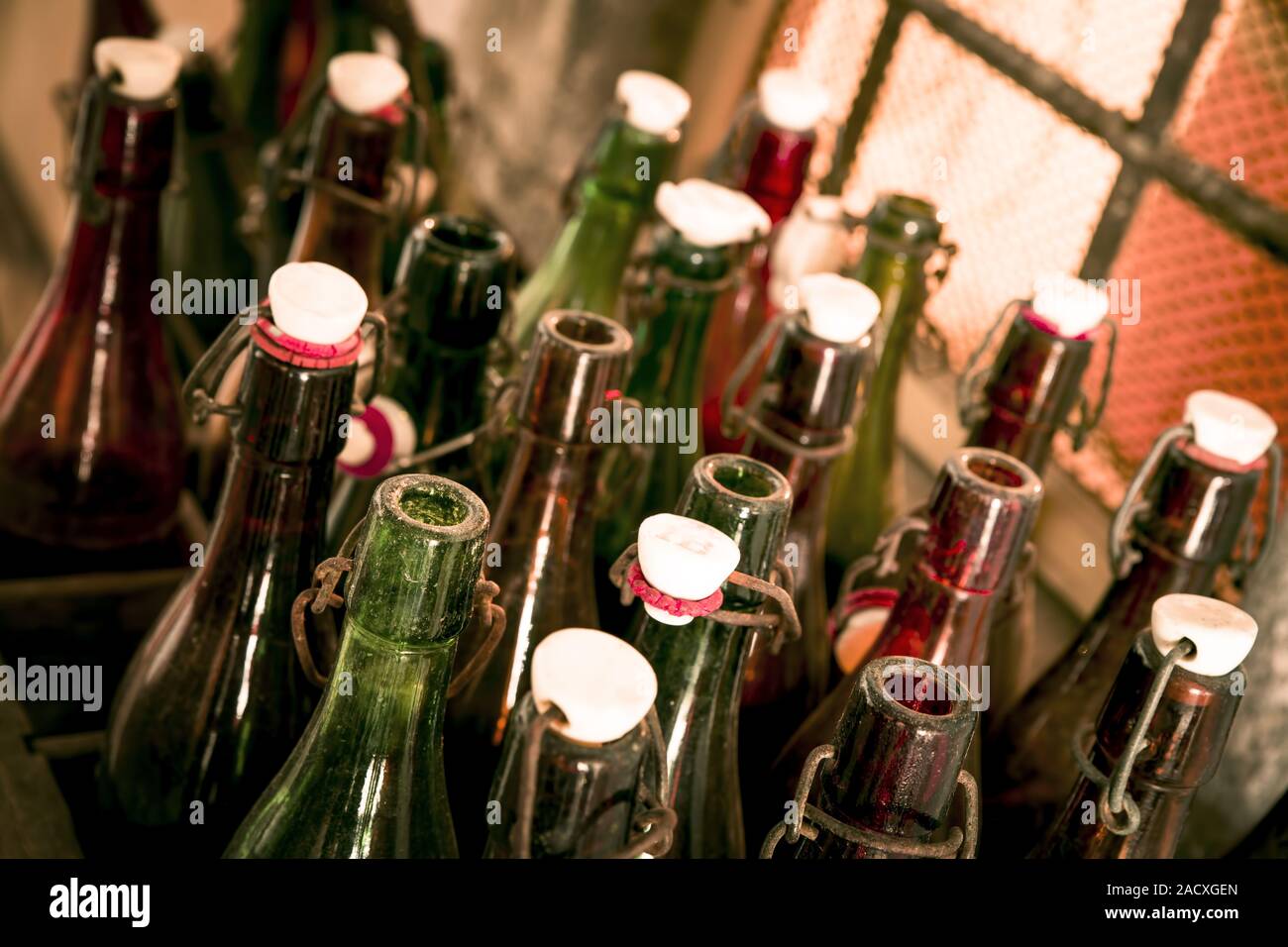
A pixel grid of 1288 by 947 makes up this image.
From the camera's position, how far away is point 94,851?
66 cm

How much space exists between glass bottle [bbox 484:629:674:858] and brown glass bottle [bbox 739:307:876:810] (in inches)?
7.7

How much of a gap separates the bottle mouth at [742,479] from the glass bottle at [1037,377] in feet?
0.69

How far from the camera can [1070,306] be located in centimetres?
77

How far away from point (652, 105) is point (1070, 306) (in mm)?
279

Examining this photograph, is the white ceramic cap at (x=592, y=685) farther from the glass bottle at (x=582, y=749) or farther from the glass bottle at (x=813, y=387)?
the glass bottle at (x=813, y=387)

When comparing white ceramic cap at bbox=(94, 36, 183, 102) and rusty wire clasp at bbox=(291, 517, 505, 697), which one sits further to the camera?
white ceramic cap at bbox=(94, 36, 183, 102)

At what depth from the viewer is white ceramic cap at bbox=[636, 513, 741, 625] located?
0.48 meters

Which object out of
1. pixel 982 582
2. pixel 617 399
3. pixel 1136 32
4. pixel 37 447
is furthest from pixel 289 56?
pixel 982 582

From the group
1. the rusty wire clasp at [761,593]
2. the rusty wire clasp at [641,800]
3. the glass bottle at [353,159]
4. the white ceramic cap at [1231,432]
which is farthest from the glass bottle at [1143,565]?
the glass bottle at [353,159]

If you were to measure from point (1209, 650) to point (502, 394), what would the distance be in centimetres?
33

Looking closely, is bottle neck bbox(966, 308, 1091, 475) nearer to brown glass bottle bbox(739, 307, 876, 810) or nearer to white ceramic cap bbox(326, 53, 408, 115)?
brown glass bottle bbox(739, 307, 876, 810)

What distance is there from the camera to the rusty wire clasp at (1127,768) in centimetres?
54

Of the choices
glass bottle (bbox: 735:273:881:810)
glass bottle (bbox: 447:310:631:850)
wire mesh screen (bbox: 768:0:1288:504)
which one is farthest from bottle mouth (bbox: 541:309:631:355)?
wire mesh screen (bbox: 768:0:1288:504)

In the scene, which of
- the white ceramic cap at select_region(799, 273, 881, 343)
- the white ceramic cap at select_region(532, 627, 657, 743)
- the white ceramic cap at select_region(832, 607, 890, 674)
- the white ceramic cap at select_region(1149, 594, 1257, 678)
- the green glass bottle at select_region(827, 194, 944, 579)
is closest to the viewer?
the white ceramic cap at select_region(532, 627, 657, 743)
